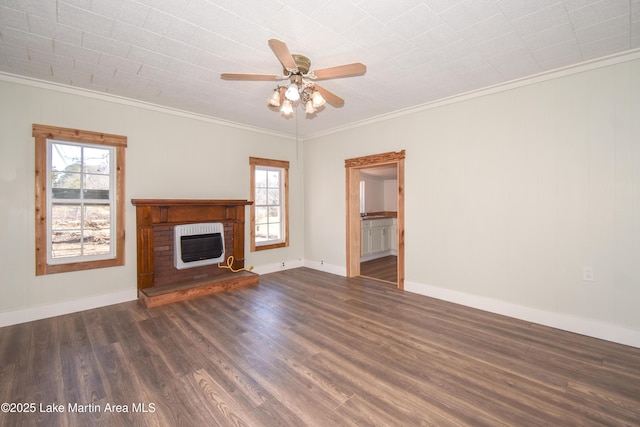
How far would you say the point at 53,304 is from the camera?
3.32 m

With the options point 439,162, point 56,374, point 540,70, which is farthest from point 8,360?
point 540,70

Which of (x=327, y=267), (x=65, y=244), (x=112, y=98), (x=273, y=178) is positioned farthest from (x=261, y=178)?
(x=65, y=244)

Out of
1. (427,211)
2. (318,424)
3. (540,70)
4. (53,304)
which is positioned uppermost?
(540,70)

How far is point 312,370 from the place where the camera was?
222cm

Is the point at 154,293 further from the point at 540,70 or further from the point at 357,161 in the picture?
the point at 540,70

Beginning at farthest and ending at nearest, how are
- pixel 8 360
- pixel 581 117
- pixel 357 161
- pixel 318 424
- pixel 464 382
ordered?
pixel 357 161
pixel 581 117
pixel 8 360
pixel 464 382
pixel 318 424

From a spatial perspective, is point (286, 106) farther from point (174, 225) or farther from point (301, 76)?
point (174, 225)

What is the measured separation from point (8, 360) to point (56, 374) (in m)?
0.61

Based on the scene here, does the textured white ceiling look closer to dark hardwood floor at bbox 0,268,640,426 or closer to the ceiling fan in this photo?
the ceiling fan

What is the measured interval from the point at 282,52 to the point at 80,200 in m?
3.30

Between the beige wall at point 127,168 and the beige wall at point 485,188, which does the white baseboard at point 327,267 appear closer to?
the beige wall at point 127,168

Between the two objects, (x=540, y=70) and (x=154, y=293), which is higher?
(x=540, y=70)

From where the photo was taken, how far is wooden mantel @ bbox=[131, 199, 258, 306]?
3791mm

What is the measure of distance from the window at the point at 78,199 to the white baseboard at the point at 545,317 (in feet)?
14.6
